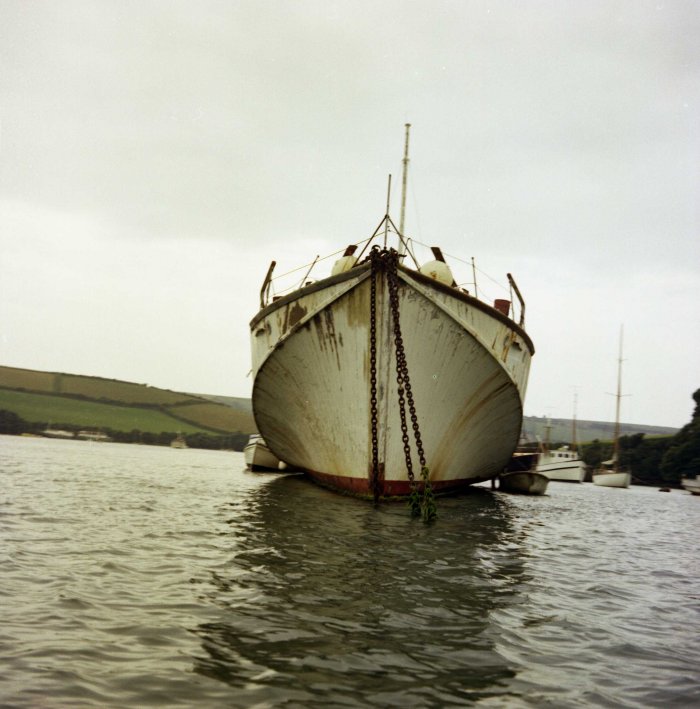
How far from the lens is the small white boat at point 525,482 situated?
25984mm

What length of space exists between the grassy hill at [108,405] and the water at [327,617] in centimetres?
8006

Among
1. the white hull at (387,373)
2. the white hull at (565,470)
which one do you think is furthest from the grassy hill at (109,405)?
the white hull at (387,373)

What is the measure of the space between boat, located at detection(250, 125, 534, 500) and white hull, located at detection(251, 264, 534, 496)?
0.03 meters

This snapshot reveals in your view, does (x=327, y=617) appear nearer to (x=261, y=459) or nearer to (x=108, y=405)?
(x=261, y=459)

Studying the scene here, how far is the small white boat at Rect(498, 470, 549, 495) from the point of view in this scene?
85.3ft

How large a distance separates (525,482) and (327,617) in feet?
75.8

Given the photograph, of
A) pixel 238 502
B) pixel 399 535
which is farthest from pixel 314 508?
pixel 399 535

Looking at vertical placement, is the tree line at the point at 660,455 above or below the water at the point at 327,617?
below

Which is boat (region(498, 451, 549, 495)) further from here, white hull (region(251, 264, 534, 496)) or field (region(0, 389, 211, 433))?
field (region(0, 389, 211, 433))

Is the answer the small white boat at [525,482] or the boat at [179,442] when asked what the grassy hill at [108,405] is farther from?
the small white boat at [525,482]

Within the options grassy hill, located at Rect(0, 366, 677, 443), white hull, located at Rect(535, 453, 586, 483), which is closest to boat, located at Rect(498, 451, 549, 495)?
white hull, located at Rect(535, 453, 586, 483)

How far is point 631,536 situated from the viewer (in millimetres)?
12766

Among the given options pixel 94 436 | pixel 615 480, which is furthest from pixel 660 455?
pixel 94 436

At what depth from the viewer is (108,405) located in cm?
9075
